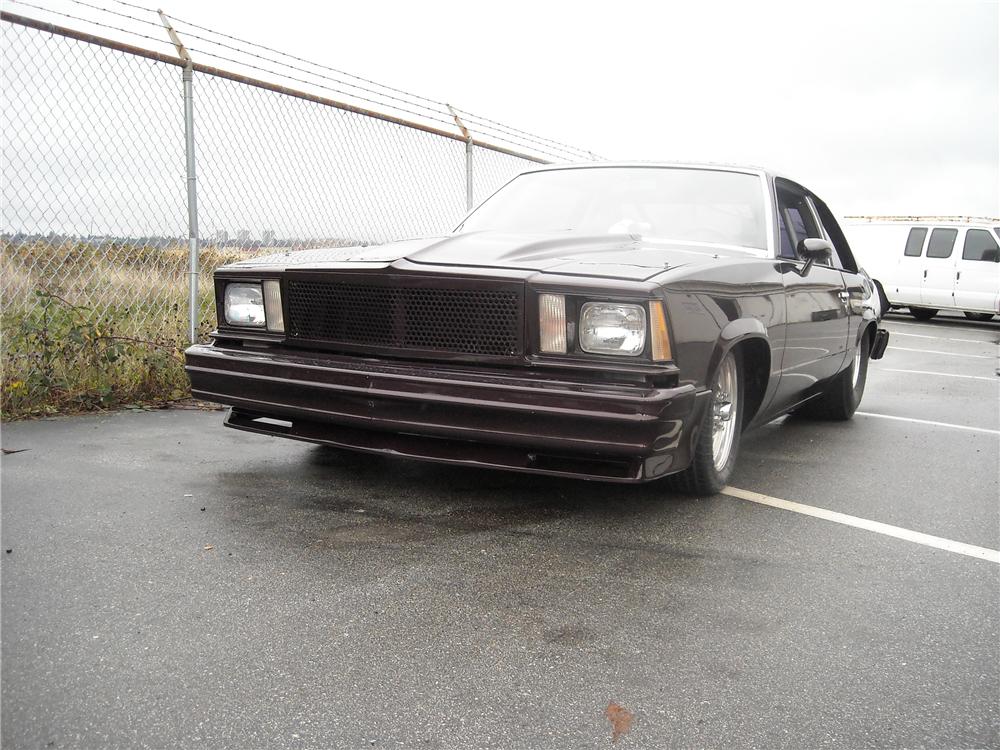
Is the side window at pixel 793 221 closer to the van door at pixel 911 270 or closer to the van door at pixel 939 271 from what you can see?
the van door at pixel 939 271

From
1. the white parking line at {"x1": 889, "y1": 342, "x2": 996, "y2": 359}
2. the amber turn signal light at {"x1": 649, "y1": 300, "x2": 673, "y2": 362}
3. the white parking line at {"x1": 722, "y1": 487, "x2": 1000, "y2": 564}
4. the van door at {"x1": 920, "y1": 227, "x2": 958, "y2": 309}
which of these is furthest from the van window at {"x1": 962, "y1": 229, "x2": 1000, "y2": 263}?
the amber turn signal light at {"x1": 649, "y1": 300, "x2": 673, "y2": 362}

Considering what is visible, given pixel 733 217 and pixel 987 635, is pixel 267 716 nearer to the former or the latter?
pixel 987 635

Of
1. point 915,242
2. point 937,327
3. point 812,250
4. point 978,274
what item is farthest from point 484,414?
point 915,242

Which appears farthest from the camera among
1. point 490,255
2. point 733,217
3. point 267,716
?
point 733,217

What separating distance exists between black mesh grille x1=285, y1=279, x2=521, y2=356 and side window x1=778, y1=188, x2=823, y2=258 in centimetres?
173

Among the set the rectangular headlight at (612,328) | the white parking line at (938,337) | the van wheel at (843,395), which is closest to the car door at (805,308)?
the van wheel at (843,395)

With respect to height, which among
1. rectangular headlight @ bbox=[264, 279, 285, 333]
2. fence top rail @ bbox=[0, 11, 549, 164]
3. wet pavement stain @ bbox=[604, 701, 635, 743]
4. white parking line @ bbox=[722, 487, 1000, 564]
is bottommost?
white parking line @ bbox=[722, 487, 1000, 564]

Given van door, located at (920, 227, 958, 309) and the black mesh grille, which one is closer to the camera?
the black mesh grille

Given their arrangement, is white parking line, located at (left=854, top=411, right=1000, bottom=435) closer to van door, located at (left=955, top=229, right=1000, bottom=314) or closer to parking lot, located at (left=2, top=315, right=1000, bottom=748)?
parking lot, located at (left=2, top=315, right=1000, bottom=748)

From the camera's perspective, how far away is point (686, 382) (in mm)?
3104

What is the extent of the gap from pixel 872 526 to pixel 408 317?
200 centimetres

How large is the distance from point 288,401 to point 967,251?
15.5 metres

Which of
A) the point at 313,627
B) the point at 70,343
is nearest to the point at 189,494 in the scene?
the point at 313,627

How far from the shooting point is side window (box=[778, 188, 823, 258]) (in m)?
4.38
